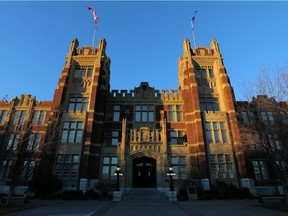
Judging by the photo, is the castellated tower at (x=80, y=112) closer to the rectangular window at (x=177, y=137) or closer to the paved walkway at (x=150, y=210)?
the paved walkway at (x=150, y=210)

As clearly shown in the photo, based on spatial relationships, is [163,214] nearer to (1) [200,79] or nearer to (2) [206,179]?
(2) [206,179]

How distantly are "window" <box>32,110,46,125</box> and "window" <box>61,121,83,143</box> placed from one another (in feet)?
17.1

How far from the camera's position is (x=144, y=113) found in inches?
1329

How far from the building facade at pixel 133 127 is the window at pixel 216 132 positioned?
0.14 m

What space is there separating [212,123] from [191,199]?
40.7ft

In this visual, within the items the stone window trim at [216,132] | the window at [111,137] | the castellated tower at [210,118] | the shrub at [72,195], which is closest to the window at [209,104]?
the castellated tower at [210,118]

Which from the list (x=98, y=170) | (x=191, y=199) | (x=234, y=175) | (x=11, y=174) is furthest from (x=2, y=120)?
(x=234, y=175)

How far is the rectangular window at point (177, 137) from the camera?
31438mm

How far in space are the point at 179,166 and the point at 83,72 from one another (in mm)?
22669

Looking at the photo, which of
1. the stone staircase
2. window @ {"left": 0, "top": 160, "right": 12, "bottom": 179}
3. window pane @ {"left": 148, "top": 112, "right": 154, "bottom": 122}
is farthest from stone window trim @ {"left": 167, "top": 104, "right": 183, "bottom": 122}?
window @ {"left": 0, "top": 160, "right": 12, "bottom": 179}

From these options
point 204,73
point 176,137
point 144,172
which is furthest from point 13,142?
point 204,73

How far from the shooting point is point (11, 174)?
2853 cm

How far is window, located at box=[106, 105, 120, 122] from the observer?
33.3m

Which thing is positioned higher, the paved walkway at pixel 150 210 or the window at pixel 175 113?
the window at pixel 175 113
